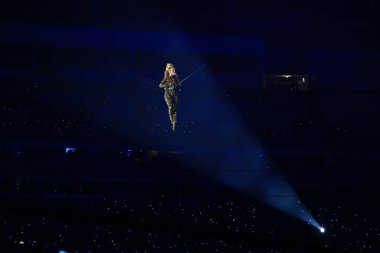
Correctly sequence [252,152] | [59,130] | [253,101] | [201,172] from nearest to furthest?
[201,172], [252,152], [59,130], [253,101]

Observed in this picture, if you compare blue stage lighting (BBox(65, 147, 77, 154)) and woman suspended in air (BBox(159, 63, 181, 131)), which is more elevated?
woman suspended in air (BBox(159, 63, 181, 131))

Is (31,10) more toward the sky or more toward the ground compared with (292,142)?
more toward the sky

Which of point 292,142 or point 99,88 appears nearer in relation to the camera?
point 292,142

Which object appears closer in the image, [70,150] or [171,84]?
[70,150]

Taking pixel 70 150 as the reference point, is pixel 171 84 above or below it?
above

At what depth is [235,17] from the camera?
50.6 feet

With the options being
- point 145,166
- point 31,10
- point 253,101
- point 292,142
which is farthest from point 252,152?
point 31,10

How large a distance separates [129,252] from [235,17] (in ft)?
33.9

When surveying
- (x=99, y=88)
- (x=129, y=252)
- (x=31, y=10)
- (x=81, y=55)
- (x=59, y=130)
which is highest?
(x=31, y=10)

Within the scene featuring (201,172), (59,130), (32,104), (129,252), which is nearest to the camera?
(129,252)

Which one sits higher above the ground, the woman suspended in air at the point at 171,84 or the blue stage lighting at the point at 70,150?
the woman suspended in air at the point at 171,84

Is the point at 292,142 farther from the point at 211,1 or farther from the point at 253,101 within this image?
the point at 211,1

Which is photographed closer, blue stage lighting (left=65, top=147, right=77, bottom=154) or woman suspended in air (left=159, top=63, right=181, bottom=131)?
blue stage lighting (left=65, top=147, right=77, bottom=154)

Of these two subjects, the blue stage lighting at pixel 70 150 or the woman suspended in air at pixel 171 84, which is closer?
the blue stage lighting at pixel 70 150
